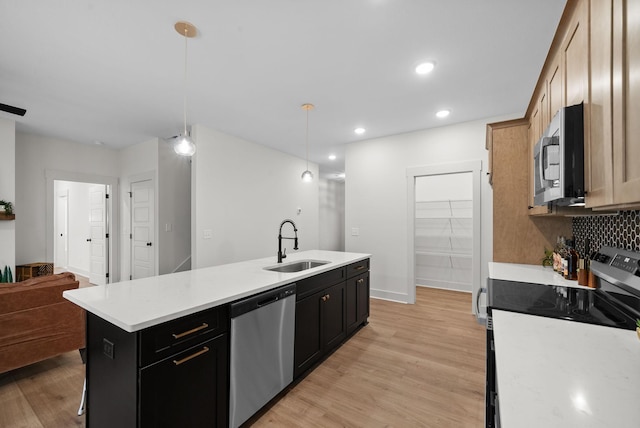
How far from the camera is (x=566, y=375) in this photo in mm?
805

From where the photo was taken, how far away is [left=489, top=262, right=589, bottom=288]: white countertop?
6.40 feet

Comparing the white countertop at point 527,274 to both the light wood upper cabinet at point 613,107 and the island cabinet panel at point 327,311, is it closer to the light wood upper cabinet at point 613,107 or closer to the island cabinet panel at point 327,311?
the light wood upper cabinet at point 613,107

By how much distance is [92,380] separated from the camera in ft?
5.07

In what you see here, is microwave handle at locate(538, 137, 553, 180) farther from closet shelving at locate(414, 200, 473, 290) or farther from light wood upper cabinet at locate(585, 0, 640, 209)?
closet shelving at locate(414, 200, 473, 290)

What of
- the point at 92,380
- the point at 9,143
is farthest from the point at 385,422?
the point at 9,143

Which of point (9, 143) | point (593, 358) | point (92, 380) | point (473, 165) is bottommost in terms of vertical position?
point (92, 380)

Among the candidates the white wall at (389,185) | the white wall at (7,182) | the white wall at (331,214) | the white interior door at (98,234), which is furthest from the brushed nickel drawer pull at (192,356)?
the white wall at (331,214)

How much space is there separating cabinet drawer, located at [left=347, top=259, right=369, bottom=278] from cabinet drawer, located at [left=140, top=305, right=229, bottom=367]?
164 cm

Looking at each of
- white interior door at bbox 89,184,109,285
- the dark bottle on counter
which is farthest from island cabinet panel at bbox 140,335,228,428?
white interior door at bbox 89,184,109,285

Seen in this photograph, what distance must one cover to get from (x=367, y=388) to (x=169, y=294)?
65.5 inches

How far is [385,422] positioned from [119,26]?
10.8 feet

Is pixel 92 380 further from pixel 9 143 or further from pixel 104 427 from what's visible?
pixel 9 143

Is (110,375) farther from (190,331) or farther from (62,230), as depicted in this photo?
(62,230)

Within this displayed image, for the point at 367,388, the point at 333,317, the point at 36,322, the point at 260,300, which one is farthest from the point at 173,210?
the point at 367,388
